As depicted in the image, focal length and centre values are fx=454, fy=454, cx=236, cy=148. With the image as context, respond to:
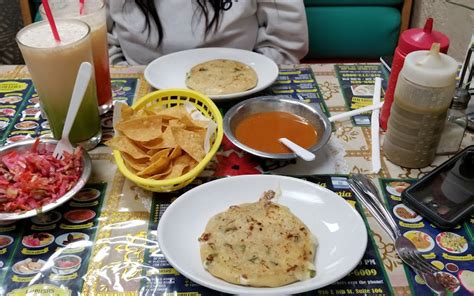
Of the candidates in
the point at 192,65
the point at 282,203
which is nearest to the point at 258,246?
the point at 282,203

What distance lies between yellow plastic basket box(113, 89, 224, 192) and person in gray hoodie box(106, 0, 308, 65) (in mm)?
601

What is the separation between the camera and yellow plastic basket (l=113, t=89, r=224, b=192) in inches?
41.4

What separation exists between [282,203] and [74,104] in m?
0.57

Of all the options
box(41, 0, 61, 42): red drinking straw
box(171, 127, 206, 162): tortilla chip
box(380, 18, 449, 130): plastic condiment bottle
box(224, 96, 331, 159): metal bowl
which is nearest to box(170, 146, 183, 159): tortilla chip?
box(171, 127, 206, 162): tortilla chip

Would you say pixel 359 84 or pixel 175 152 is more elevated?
pixel 175 152

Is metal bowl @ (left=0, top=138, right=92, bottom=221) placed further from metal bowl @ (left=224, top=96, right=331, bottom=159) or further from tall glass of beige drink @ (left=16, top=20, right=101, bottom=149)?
metal bowl @ (left=224, top=96, right=331, bottom=159)

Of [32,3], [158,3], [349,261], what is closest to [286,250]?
[349,261]

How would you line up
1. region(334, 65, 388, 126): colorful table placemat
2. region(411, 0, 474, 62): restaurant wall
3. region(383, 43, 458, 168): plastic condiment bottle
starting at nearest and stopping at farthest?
1. region(383, 43, 458, 168): plastic condiment bottle
2. region(334, 65, 388, 126): colorful table placemat
3. region(411, 0, 474, 62): restaurant wall

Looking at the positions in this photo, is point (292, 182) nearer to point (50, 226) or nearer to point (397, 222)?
point (397, 222)

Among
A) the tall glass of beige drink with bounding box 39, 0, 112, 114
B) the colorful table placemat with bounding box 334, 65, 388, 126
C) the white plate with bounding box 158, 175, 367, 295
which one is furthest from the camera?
the colorful table placemat with bounding box 334, 65, 388, 126

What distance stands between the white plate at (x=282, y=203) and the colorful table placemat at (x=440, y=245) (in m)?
0.14

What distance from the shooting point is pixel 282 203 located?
1064 mm

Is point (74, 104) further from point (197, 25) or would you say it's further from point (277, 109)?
point (197, 25)

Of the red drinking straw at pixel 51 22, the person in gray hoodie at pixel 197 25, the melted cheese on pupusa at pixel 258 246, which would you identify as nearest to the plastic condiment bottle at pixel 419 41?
the melted cheese on pupusa at pixel 258 246
